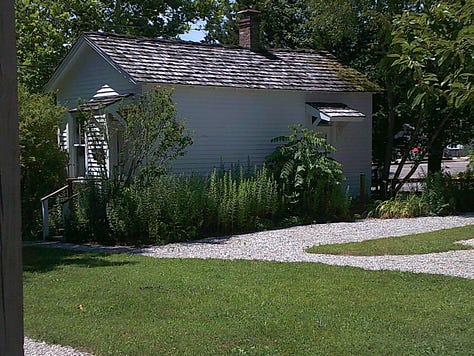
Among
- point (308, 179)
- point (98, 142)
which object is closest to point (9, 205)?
point (98, 142)

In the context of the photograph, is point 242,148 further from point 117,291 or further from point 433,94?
point 433,94

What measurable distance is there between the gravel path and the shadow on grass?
785mm

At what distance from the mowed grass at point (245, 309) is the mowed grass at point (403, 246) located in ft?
6.72

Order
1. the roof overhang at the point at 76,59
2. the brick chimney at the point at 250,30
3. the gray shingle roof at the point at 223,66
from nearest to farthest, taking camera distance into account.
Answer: the roof overhang at the point at 76,59, the gray shingle roof at the point at 223,66, the brick chimney at the point at 250,30

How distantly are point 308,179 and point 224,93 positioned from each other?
357 cm

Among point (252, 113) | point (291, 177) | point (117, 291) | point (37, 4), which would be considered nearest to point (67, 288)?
point (117, 291)

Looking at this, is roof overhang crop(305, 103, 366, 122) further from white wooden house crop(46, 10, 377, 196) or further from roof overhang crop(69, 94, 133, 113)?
roof overhang crop(69, 94, 133, 113)

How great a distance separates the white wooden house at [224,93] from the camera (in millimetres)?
18016

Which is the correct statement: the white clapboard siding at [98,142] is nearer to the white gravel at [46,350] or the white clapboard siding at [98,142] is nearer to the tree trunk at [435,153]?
the white gravel at [46,350]

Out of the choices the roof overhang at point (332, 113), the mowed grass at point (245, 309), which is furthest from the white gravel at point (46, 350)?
the roof overhang at point (332, 113)

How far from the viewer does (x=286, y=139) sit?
63.0ft

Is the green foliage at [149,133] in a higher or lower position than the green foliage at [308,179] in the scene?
higher

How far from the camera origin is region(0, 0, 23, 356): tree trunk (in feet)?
5.38

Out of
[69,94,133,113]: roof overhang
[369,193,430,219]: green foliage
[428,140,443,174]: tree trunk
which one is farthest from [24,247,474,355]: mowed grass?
[428,140,443,174]: tree trunk
